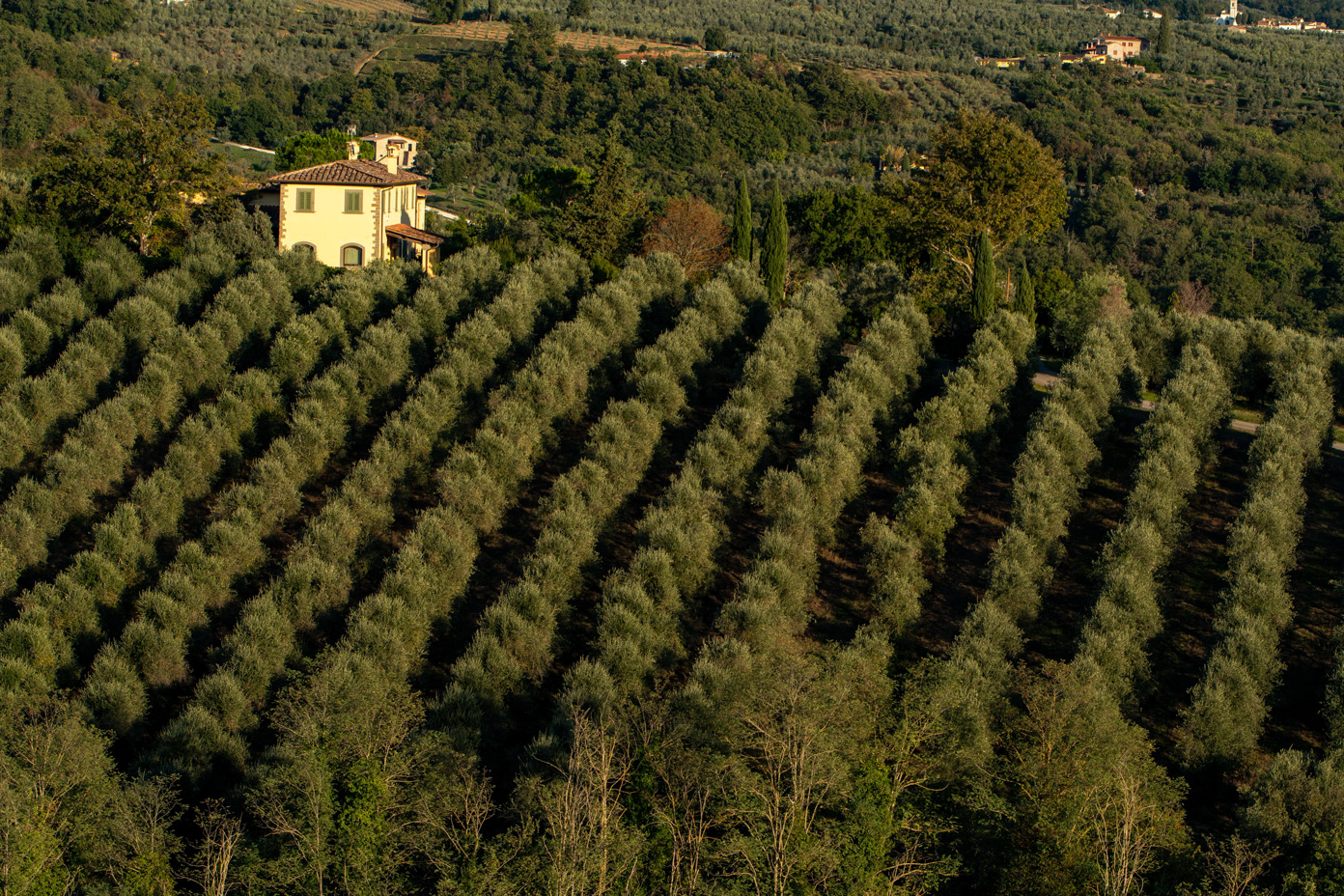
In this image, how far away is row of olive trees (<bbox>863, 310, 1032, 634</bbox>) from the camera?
31656 millimetres

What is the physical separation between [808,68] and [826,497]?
91.7 metres

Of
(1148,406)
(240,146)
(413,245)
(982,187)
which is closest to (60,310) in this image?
(413,245)

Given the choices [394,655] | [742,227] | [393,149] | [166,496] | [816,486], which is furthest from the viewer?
[393,149]

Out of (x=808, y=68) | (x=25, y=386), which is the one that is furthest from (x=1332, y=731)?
(x=808, y=68)

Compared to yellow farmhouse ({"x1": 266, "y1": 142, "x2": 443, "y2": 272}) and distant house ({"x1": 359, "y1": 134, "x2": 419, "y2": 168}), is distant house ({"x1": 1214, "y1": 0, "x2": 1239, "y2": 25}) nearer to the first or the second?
distant house ({"x1": 359, "y1": 134, "x2": 419, "y2": 168})

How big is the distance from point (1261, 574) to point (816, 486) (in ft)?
35.2

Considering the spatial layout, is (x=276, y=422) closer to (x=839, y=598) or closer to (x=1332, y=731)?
(x=839, y=598)

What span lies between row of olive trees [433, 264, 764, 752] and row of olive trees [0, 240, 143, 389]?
18.0m

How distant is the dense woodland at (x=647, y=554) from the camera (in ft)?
Result: 73.2

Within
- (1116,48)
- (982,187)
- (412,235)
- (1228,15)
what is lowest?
(412,235)

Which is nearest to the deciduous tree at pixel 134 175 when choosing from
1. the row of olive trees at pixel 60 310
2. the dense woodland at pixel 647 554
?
the dense woodland at pixel 647 554

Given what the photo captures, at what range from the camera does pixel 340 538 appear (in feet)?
107

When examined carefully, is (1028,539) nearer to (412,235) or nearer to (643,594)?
(643,594)

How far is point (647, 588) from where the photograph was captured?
3088 centimetres
